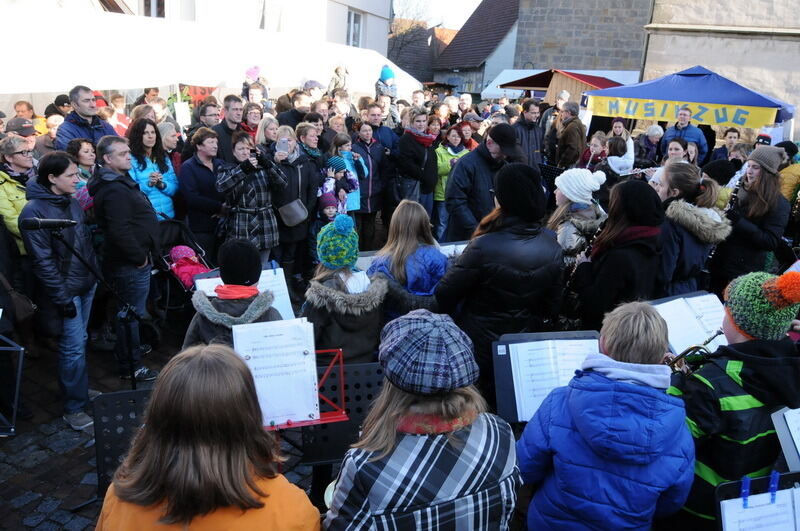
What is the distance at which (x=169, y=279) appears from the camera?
561 centimetres

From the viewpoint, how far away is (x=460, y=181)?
6.14 metres

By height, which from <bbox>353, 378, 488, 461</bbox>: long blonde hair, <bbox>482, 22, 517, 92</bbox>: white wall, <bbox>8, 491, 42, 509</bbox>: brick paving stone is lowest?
<bbox>8, 491, 42, 509</bbox>: brick paving stone

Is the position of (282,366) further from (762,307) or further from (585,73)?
(585,73)

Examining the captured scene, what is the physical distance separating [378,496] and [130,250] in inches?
146

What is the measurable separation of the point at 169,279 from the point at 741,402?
4854 millimetres

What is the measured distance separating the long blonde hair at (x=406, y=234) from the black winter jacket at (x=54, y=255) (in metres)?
2.25

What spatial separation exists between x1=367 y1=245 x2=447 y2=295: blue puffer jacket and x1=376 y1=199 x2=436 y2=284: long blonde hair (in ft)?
0.13

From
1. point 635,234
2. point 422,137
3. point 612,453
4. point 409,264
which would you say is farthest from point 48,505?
Answer: point 422,137

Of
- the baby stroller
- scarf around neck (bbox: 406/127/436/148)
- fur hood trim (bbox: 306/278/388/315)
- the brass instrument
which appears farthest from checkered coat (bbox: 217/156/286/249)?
the brass instrument

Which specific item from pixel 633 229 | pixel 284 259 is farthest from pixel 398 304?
pixel 284 259

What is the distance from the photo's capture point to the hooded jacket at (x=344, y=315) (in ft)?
11.2

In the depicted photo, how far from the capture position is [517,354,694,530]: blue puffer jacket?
211 centimetres

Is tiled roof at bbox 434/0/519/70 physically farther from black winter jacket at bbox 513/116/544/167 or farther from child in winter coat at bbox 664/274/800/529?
child in winter coat at bbox 664/274/800/529

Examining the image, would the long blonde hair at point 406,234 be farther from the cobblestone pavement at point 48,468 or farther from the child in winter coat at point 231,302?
the cobblestone pavement at point 48,468
